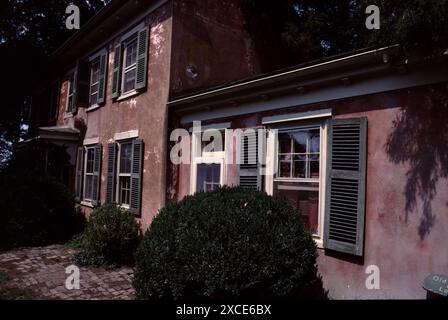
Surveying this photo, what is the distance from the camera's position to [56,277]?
6.45 m

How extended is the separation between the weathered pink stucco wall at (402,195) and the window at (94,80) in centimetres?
867

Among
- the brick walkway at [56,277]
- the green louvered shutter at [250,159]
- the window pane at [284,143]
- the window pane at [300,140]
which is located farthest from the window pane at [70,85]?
the window pane at [300,140]

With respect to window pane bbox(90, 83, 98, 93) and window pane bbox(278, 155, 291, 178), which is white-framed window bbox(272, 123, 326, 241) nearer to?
window pane bbox(278, 155, 291, 178)

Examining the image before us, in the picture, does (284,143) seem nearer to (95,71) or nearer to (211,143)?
(211,143)

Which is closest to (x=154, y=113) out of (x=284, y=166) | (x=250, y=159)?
(x=250, y=159)

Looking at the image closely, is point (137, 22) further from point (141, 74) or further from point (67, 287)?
point (67, 287)

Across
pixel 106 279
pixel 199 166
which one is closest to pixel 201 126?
pixel 199 166

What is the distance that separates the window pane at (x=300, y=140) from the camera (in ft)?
17.5

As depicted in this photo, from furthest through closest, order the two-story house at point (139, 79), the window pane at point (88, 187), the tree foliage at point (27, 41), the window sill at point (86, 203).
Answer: the tree foliage at point (27, 41), the window pane at point (88, 187), the window sill at point (86, 203), the two-story house at point (139, 79)

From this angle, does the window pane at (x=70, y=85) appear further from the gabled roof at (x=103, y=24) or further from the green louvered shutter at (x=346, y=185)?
the green louvered shutter at (x=346, y=185)

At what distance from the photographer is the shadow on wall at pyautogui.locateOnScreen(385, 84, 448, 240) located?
3811 mm

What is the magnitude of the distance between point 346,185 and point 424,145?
104 cm

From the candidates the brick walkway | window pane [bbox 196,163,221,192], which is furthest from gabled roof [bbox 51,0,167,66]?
the brick walkway
